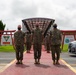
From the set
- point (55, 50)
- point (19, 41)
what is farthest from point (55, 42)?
point (19, 41)

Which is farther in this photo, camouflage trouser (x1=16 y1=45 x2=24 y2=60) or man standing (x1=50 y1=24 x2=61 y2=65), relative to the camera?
camouflage trouser (x1=16 y1=45 x2=24 y2=60)

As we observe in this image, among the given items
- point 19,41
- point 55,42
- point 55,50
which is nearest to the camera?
point 55,42

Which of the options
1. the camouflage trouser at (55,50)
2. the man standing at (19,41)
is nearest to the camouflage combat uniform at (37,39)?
the man standing at (19,41)

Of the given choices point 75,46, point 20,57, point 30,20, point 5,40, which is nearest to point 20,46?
point 20,57

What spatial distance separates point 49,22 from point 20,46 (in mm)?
23337

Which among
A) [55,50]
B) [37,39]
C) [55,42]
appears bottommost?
[55,50]

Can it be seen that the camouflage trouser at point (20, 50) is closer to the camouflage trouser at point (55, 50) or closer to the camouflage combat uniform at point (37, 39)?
the camouflage combat uniform at point (37, 39)

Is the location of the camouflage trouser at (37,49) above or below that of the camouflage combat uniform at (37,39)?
below

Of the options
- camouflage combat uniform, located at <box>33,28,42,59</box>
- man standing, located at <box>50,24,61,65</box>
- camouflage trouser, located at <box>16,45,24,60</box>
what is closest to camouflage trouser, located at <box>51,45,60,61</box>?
man standing, located at <box>50,24,61,65</box>

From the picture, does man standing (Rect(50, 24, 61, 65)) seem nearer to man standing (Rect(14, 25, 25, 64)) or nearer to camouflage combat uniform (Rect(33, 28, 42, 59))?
camouflage combat uniform (Rect(33, 28, 42, 59))

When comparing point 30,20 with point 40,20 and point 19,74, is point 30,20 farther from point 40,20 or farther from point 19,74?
point 19,74

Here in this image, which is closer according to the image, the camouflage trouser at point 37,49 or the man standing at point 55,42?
the man standing at point 55,42

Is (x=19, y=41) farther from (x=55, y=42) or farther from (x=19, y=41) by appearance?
(x=55, y=42)

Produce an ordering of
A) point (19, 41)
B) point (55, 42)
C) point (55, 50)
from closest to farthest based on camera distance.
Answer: point (55, 42), point (55, 50), point (19, 41)
